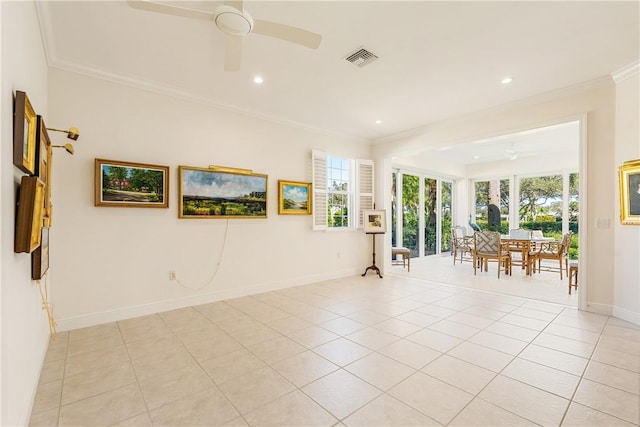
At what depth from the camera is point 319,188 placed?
5594 mm

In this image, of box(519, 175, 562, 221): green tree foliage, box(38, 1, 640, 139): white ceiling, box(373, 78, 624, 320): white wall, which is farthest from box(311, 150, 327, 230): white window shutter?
box(519, 175, 562, 221): green tree foliage

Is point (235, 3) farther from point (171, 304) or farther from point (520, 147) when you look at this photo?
point (520, 147)

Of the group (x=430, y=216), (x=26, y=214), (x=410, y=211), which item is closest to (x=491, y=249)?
(x=410, y=211)

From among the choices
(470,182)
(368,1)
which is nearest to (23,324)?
(368,1)

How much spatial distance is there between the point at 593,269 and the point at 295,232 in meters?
4.21

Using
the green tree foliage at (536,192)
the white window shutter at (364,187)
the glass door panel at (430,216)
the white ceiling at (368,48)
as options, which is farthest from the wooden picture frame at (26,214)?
the green tree foliage at (536,192)

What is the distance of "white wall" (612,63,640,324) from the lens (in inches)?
132

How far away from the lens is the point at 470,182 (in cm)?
983

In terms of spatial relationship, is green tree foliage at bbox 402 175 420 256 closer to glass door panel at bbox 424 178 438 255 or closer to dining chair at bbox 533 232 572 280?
glass door panel at bbox 424 178 438 255

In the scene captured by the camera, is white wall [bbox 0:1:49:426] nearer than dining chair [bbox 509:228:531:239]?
Yes

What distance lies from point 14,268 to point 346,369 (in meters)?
2.29

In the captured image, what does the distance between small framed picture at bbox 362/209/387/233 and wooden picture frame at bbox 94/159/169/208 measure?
3681 millimetres

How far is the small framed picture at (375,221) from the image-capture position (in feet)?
19.8

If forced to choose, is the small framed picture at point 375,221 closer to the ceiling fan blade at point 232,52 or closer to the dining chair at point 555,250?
the dining chair at point 555,250
